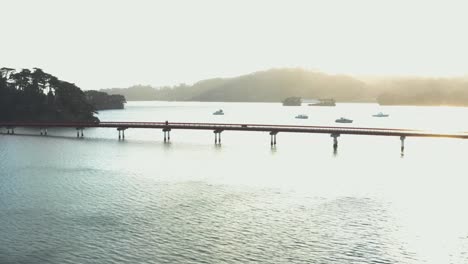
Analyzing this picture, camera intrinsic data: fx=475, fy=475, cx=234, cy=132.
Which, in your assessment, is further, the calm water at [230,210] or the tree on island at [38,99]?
the tree on island at [38,99]

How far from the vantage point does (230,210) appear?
51.1 meters

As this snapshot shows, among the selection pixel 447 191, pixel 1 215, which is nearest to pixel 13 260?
pixel 1 215

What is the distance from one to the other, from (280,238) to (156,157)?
207 feet

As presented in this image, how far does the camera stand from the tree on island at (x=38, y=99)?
567ft

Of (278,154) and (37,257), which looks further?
(278,154)

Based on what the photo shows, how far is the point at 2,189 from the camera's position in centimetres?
6169

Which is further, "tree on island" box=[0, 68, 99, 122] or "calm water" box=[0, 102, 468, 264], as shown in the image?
"tree on island" box=[0, 68, 99, 122]

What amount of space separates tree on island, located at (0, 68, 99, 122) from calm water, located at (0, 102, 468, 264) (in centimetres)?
8086

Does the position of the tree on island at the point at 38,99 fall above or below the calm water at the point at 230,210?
above

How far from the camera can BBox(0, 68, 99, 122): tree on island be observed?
17288 cm

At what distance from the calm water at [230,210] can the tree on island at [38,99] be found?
80.9 m

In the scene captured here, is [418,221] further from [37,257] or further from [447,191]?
[37,257]

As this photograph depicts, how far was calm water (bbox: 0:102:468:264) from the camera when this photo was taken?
36812 mm

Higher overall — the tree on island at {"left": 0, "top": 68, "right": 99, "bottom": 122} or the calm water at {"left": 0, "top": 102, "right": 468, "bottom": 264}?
the tree on island at {"left": 0, "top": 68, "right": 99, "bottom": 122}
